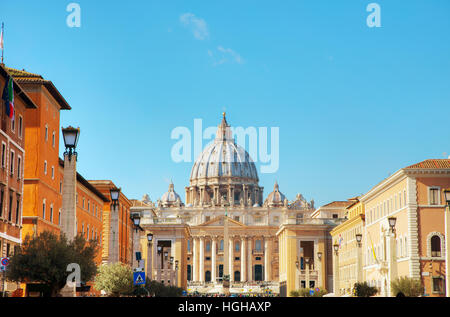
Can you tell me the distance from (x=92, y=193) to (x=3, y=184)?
29553 mm

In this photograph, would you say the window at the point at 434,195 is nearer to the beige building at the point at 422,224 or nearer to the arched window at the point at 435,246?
the beige building at the point at 422,224

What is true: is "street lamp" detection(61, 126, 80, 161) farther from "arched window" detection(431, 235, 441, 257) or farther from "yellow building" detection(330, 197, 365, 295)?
"yellow building" detection(330, 197, 365, 295)

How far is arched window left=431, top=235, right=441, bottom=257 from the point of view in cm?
6247

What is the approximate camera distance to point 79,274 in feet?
99.4

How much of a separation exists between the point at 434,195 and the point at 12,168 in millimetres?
34164

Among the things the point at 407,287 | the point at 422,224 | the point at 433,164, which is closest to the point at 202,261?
the point at 422,224

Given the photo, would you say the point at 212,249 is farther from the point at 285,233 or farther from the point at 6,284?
the point at 6,284

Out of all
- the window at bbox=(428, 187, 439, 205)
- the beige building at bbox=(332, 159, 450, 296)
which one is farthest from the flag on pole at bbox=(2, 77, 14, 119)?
the window at bbox=(428, 187, 439, 205)

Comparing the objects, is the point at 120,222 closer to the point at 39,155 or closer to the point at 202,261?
the point at 39,155

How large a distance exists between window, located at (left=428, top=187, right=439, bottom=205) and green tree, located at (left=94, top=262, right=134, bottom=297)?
28.9 metres

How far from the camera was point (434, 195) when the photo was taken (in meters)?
63.5

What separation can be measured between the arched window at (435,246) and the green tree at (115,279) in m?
28.1

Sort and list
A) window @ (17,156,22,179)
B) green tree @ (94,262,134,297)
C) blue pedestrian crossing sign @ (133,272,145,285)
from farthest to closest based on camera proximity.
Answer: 1. window @ (17,156,22,179)
2. green tree @ (94,262,134,297)
3. blue pedestrian crossing sign @ (133,272,145,285)

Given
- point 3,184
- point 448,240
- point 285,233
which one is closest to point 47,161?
point 3,184
